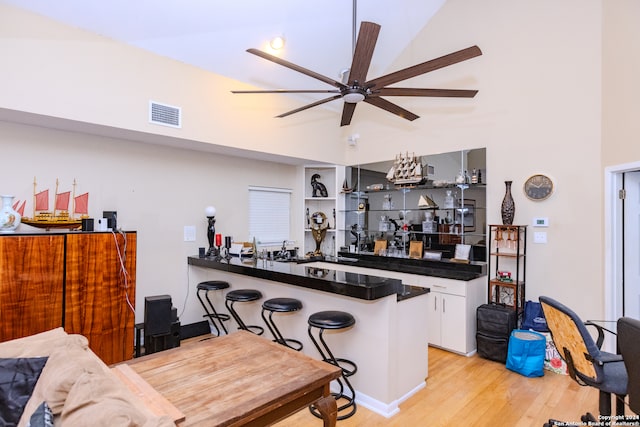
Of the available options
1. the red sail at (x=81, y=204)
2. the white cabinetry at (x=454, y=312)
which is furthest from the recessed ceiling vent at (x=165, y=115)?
the white cabinetry at (x=454, y=312)

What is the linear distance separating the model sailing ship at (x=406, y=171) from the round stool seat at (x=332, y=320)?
2.53 m

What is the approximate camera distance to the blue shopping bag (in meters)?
3.21

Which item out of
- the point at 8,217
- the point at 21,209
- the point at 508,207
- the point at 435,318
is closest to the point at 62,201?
the point at 21,209

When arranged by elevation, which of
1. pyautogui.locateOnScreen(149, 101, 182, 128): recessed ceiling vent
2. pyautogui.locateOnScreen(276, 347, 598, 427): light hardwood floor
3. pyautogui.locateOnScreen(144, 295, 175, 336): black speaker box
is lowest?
pyautogui.locateOnScreen(276, 347, 598, 427): light hardwood floor

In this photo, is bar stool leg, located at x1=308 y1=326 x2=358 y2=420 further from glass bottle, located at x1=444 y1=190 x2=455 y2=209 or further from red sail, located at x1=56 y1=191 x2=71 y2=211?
red sail, located at x1=56 y1=191 x2=71 y2=211

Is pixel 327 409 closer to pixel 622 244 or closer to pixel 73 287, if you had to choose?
pixel 73 287

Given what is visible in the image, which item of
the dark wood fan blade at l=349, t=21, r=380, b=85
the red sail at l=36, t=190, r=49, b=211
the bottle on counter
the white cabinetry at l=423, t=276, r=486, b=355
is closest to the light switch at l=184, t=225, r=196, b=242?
the red sail at l=36, t=190, r=49, b=211

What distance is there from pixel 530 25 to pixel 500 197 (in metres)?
1.91

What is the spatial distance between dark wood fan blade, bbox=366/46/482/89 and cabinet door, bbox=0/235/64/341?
294cm

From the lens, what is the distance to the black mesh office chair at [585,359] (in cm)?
202

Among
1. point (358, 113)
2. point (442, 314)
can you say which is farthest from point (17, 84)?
point (442, 314)

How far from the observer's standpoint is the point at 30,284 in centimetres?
279

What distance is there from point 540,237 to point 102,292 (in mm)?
4423

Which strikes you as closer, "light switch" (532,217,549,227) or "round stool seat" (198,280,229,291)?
"light switch" (532,217,549,227)
